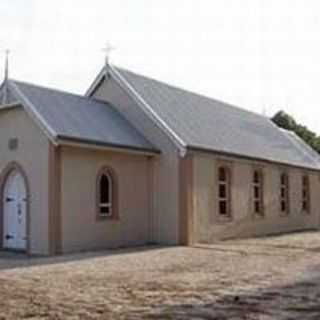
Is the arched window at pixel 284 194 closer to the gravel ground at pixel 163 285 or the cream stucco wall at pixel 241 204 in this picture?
the cream stucco wall at pixel 241 204

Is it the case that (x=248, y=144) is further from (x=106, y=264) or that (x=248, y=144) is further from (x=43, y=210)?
(x=106, y=264)

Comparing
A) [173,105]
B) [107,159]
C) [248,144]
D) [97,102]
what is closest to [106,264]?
[107,159]

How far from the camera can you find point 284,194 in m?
32.5

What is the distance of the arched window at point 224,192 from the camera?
2600cm

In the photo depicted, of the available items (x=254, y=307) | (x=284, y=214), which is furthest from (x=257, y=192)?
(x=254, y=307)

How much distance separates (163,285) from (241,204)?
48.2 feet

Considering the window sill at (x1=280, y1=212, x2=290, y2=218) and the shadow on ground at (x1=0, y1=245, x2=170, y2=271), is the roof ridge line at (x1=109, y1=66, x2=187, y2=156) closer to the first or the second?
the shadow on ground at (x1=0, y1=245, x2=170, y2=271)

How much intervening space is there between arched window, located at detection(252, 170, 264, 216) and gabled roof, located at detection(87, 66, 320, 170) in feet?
2.56

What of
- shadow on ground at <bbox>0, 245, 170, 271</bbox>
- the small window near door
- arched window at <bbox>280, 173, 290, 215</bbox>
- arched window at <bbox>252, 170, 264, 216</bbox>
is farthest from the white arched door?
the small window near door

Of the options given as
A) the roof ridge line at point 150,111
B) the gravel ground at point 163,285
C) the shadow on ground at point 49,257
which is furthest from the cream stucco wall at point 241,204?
the gravel ground at point 163,285

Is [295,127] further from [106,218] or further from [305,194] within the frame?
[106,218]

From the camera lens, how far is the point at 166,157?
77.6ft

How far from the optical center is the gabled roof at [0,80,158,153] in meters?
20.0

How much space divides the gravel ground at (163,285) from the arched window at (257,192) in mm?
8423
